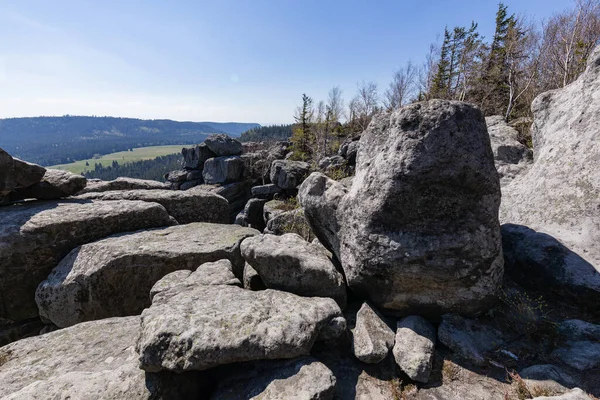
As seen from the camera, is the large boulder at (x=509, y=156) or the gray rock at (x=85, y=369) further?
the large boulder at (x=509, y=156)

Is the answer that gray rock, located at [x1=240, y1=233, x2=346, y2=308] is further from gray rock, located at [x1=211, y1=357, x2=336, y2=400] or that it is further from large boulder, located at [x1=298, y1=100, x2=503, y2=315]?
gray rock, located at [x1=211, y1=357, x2=336, y2=400]

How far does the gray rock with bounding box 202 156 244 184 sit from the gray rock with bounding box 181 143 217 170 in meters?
5.27

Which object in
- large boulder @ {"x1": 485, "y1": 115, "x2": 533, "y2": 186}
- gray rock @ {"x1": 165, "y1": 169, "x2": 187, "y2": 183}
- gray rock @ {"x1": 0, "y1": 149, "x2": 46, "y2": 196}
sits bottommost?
gray rock @ {"x1": 165, "y1": 169, "x2": 187, "y2": 183}

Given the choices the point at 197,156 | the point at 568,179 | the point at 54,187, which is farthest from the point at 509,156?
the point at 197,156

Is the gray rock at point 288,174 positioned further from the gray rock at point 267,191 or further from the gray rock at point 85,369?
the gray rock at point 85,369

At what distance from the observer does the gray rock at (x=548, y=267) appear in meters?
6.34

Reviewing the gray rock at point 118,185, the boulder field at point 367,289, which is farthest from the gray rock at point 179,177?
the boulder field at point 367,289

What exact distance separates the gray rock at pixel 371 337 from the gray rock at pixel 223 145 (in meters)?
49.8

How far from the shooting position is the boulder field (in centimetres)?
505

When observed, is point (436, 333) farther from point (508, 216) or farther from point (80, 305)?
point (80, 305)

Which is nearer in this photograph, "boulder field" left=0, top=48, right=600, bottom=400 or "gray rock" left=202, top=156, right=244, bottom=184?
"boulder field" left=0, top=48, right=600, bottom=400

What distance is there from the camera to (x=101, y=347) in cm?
588

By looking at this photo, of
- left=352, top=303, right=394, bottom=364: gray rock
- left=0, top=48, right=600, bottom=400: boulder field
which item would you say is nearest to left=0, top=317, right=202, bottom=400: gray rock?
left=0, top=48, right=600, bottom=400: boulder field

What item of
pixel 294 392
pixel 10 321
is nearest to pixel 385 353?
pixel 294 392
